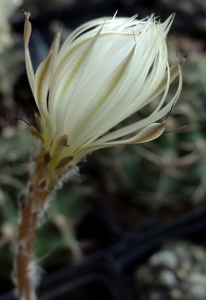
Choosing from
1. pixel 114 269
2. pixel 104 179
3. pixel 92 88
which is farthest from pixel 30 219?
pixel 104 179

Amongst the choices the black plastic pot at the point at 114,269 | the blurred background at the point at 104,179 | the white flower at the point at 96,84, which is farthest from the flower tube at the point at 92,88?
the black plastic pot at the point at 114,269

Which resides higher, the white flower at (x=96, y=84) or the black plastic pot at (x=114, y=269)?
the black plastic pot at (x=114, y=269)

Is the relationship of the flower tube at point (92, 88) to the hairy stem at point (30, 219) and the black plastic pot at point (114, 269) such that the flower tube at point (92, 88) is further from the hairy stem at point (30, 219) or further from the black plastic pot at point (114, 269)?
the black plastic pot at point (114, 269)

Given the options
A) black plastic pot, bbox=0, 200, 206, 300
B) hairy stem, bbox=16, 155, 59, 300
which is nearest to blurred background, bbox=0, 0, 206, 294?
black plastic pot, bbox=0, 200, 206, 300

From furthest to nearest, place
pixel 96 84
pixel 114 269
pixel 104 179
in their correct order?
pixel 104 179, pixel 114 269, pixel 96 84

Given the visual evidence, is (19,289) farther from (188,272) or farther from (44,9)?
(44,9)

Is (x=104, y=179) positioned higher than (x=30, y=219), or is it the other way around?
(x=104, y=179)

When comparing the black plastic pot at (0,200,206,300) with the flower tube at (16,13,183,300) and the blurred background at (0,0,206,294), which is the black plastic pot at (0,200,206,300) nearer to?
the blurred background at (0,0,206,294)

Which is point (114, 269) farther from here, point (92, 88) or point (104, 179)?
point (92, 88)

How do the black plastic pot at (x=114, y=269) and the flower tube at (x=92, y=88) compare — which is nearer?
the flower tube at (x=92, y=88)
